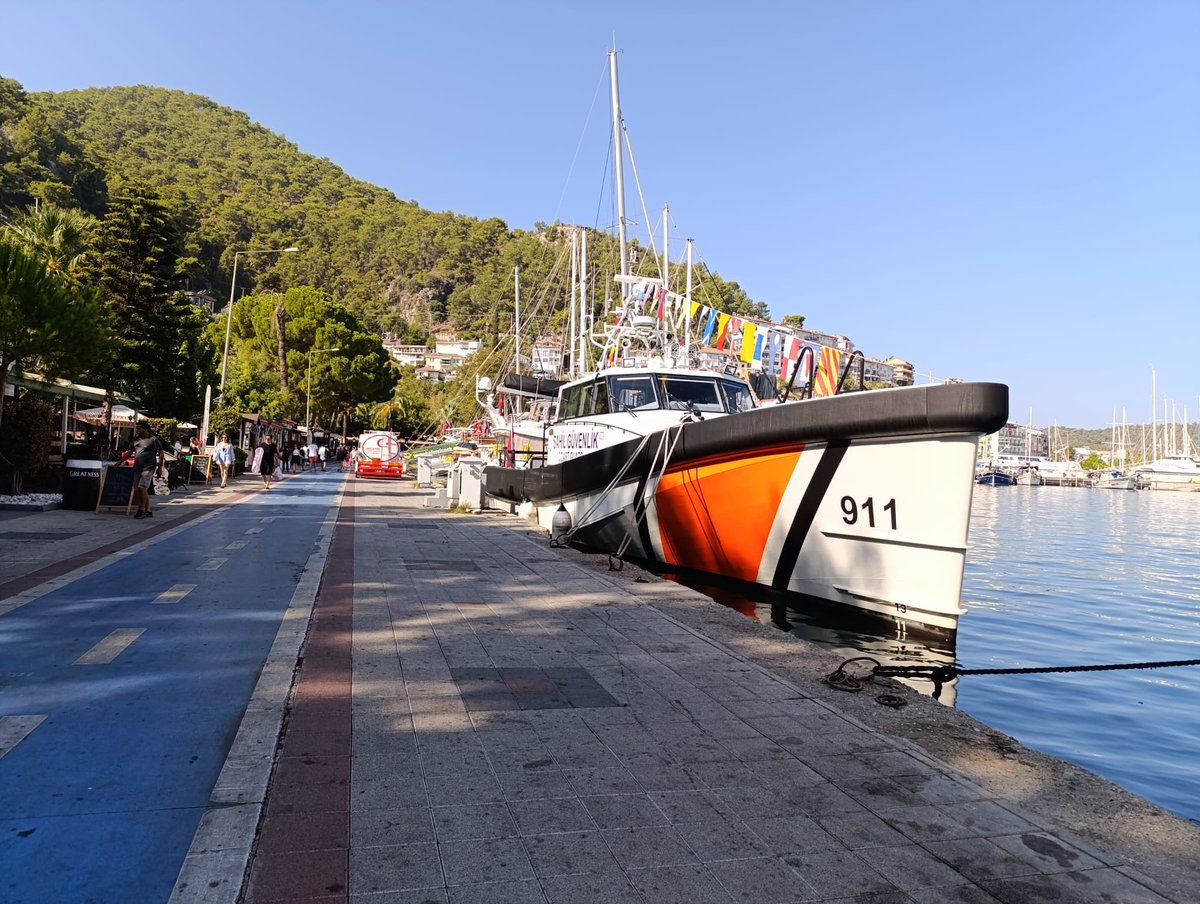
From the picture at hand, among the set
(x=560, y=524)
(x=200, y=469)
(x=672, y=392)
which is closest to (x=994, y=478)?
(x=200, y=469)

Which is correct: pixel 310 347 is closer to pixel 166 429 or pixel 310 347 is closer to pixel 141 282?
pixel 166 429

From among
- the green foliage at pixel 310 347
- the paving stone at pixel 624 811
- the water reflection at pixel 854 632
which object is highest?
the green foliage at pixel 310 347

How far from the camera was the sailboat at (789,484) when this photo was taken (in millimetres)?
8133

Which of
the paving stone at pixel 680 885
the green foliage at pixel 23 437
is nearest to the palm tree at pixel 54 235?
the green foliage at pixel 23 437

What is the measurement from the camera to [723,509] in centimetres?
1054

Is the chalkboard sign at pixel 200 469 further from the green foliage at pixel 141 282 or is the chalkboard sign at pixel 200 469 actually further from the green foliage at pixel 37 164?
the green foliage at pixel 37 164

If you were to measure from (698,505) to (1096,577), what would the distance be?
1130cm

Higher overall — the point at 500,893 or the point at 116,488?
the point at 116,488

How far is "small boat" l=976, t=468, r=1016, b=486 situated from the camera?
102 meters

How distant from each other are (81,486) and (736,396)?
11.4 m

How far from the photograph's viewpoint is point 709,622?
745 centimetres

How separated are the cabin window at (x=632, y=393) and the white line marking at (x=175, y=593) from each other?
706 centimetres

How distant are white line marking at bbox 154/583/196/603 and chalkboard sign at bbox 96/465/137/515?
8045mm

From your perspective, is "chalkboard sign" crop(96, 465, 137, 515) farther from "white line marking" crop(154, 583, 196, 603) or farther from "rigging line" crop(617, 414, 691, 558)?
"rigging line" crop(617, 414, 691, 558)
